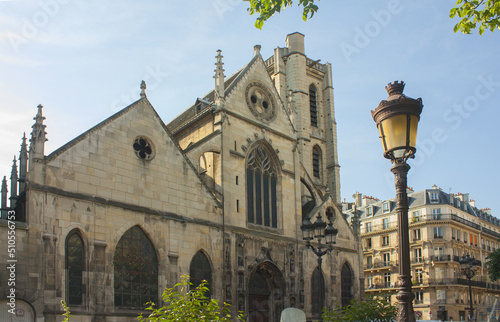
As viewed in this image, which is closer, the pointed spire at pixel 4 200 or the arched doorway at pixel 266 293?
the pointed spire at pixel 4 200

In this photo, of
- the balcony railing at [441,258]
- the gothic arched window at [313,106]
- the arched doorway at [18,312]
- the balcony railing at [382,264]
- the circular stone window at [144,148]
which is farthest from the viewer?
the balcony railing at [382,264]

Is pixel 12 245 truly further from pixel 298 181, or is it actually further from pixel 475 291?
pixel 475 291

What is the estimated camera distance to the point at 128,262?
21.6 meters

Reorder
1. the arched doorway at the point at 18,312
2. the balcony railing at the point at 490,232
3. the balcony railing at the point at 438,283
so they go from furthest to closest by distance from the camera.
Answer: the balcony railing at the point at 490,232
the balcony railing at the point at 438,283
the arched doorway at the point at 18,312

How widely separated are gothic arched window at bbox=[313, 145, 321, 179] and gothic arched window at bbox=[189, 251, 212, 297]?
18.7m

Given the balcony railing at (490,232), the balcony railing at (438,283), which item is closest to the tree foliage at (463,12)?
the balcony railing at (438,283)

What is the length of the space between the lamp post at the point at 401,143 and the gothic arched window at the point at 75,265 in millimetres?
14770

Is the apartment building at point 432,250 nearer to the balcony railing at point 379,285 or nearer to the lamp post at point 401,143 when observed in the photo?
the balcony railing at point 379,285

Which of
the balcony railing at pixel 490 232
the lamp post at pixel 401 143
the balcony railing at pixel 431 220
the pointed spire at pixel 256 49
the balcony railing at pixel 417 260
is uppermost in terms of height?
the pointed spire at pixel 256 49

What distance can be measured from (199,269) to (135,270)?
337 centimetres

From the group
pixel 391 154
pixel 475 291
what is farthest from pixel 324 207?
pixel 475 291

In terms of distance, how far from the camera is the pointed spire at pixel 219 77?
2781 cm

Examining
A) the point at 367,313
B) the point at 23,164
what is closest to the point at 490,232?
the point at 23,164

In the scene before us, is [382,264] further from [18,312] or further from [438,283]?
[18,312]
